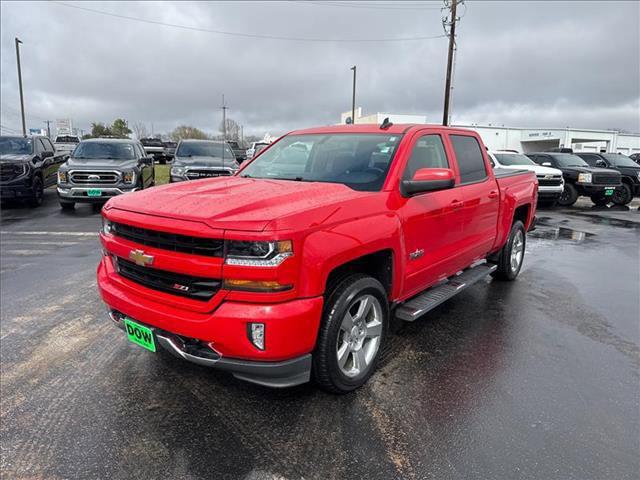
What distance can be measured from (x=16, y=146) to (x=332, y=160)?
40.9 ft

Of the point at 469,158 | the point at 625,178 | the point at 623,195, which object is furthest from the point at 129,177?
the point at 625,178

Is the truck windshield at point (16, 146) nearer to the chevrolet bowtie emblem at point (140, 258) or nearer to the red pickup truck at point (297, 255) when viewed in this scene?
the red pickup truck at point (297, 255)

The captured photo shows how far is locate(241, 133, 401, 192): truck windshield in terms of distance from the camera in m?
3.62

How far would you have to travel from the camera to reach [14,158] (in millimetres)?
11781

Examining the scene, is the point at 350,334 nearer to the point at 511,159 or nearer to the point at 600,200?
the point at 511,159

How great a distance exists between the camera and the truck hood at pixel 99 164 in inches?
434

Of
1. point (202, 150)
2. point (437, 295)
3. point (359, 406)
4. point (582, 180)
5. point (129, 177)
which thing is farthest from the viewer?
point (582, 180)

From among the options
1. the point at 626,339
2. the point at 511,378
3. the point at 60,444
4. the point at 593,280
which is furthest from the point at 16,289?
the point at 593,280

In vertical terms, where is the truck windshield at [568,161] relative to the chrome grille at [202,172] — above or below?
above

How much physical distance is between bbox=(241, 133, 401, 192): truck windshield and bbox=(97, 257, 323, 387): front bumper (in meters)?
1.24

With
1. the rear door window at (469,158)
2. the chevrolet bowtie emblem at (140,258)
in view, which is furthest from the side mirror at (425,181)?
the chevrolet bowtie emblem at (140,258)

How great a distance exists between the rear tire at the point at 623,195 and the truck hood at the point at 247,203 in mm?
16933

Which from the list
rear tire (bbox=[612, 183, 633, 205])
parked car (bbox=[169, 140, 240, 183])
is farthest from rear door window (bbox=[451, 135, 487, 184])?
rear tire (bbox=[612, 183, 633, 205])

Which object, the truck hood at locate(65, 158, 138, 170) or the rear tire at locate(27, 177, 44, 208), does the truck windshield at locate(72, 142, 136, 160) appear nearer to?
the truck hood at locate(65, 158, 138, 170)
